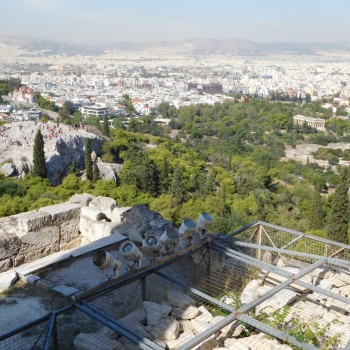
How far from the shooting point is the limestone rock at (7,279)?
186 inches

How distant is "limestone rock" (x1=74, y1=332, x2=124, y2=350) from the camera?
329 centimetres

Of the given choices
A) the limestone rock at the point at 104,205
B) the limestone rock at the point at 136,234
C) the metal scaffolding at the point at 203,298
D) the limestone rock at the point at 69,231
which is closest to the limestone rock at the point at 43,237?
the limestone rock at the point at 69,231

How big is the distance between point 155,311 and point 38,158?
20.3m

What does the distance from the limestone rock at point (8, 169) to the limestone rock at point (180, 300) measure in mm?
19952

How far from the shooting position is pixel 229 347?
11.4ft

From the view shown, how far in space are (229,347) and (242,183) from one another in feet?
81.5

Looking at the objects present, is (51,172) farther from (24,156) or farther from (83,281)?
(83,281)

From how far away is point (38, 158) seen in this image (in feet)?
74.7

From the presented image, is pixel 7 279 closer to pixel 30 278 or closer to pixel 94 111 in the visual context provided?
pixel 30 278

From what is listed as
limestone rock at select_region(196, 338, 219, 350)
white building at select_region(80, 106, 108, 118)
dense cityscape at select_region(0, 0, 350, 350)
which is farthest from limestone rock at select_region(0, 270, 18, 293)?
white building at select_region(80, 106, 108, 118)

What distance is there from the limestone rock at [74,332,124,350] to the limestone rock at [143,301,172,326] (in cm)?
43

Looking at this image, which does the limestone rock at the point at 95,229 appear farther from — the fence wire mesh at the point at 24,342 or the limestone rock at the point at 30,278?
the fence wire mesh at the point at 24,342

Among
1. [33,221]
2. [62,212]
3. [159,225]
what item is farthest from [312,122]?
[33,221]

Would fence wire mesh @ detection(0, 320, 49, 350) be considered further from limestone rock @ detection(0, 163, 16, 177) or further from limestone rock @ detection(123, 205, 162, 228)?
limestone rock @ detection(0, 163, 16, 177)
